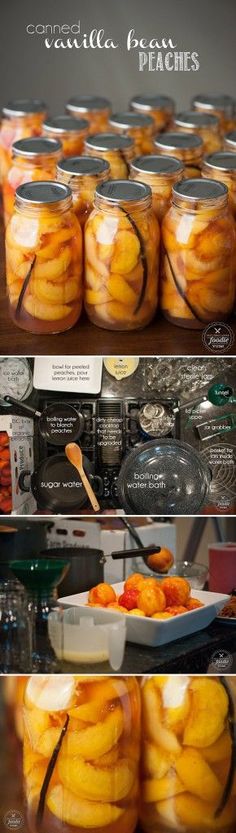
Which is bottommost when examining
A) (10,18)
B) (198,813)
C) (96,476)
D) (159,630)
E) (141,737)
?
(198,813)

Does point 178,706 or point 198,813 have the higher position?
point 178,706

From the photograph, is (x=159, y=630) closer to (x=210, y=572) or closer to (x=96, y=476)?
(x=210, y=572)

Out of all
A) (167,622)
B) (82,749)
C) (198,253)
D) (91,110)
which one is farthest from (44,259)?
(82,749)

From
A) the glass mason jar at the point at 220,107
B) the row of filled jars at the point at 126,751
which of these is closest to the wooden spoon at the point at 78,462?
the row of filled jars at the point at 126,751

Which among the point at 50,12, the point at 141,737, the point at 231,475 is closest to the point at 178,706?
the point at 141,737

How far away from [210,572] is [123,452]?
26cm

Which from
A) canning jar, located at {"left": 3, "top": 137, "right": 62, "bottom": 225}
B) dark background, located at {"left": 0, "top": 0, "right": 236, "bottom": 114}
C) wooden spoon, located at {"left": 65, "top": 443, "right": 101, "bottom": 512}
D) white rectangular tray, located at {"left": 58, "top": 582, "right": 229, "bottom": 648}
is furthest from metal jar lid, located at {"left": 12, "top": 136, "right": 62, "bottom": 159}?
white rectangular tray, located at {"left": 58, "top": 582, "right": 229, "bottom": 648}

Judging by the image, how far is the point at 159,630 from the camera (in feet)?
6.12

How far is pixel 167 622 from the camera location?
186 centimetres

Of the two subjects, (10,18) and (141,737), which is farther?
(141,737)

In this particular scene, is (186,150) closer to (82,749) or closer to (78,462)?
(78,462)

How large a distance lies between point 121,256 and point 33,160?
25cm

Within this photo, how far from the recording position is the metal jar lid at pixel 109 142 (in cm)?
186

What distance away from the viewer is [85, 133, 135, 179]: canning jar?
1.86 metres
